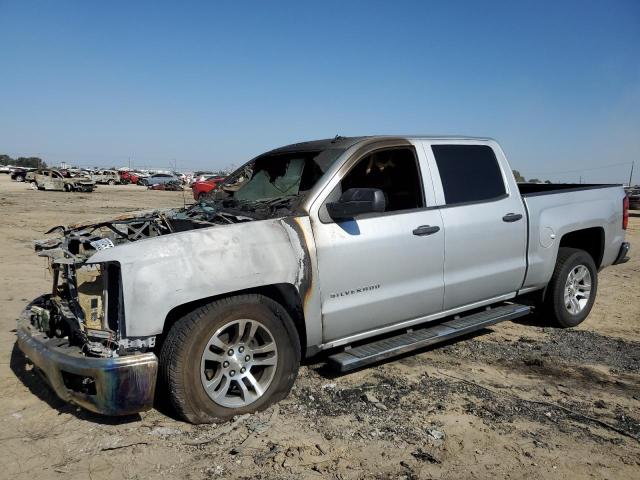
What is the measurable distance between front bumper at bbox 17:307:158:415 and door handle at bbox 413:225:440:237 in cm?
216

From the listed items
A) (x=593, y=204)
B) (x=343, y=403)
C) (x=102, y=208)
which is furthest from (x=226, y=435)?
(x=102, y=208)

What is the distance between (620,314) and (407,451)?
4.37 meters

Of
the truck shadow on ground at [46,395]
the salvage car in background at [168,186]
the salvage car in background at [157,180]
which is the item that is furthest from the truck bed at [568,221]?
the salvage car in background at [157,180]

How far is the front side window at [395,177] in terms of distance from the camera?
429cm

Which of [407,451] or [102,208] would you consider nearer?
[407,451]

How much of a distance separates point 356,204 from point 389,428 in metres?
1.50

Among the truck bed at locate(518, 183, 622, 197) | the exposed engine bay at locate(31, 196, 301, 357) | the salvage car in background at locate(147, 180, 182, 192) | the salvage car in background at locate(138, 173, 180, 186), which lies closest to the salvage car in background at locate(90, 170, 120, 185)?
the salvage car in background at locate(138, 173, 180, 186)

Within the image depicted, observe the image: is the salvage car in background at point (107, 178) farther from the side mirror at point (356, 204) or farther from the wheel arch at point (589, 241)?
the side mirror at point (356, 204)

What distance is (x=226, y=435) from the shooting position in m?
3.24

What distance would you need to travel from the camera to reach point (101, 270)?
3.14 meters

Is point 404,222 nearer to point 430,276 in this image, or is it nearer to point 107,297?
point 430,276

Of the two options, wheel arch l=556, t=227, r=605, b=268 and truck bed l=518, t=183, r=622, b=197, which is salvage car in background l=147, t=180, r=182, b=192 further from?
wheel arch l=556, t=227, r=605, b=268

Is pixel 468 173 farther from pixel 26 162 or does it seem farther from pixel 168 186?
pixel 26 162

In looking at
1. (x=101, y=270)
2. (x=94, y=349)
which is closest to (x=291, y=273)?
(x=101, y=270)
